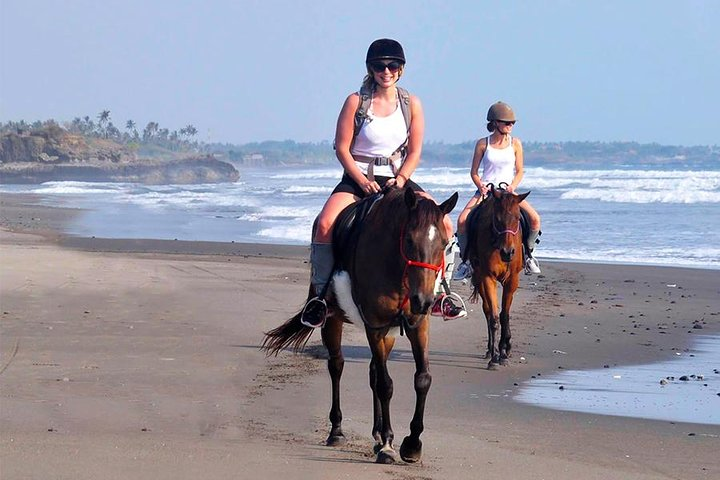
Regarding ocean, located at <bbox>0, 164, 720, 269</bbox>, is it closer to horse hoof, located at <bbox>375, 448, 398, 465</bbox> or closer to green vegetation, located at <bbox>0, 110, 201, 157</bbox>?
horse hoof, located at <bbox>375, 448, 398, 465</bbox>

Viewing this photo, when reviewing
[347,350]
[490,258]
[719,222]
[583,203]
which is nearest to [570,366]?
[490,258]

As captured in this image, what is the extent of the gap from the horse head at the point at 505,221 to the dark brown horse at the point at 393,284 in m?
3.66

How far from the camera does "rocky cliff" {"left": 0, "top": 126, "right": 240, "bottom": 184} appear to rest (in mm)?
86000

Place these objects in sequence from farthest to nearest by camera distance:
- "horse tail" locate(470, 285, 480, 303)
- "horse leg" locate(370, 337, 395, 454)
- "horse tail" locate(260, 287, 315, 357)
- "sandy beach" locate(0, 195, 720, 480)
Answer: "horse tail" locate(470, 285, 480, 303) < "horse tail" locate(260, 287, 315, 357) < "horse leg" locate(370, 337, 395, 454) < "sandy beach" locate(0, 195, 720, 480)

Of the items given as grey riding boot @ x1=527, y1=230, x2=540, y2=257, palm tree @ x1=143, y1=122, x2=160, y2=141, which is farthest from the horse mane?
palm tree @ x1=143, y1=122, x2=160, y2=141

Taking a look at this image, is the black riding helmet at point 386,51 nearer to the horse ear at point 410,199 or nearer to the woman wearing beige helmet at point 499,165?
the horse ear at point 410,199

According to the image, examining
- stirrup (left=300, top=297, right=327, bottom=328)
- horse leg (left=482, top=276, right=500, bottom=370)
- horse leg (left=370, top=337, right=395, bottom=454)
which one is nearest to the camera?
horse leg (left=370, top=337, right=395, bottom=454)

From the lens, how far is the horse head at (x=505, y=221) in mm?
10633

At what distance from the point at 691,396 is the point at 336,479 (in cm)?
397

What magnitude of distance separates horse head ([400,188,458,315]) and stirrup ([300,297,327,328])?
1.07 meters

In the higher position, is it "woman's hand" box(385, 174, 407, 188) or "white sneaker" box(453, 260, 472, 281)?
"woman's hand" box(385, 174, 407, 188)

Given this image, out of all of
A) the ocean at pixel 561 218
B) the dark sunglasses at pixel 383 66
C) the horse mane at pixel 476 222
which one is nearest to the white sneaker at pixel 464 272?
the horse mane at pixel 476 222

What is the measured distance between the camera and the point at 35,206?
40.6 m

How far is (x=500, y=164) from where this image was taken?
38.9ft
